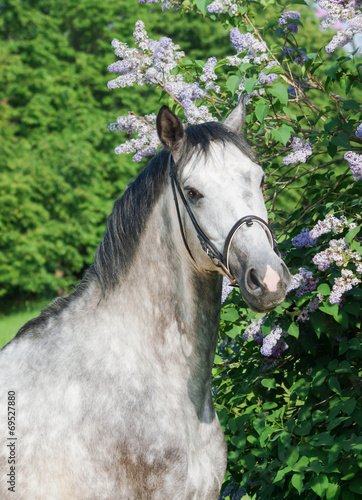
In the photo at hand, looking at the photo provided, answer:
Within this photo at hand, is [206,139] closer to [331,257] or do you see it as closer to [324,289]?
[331,257]

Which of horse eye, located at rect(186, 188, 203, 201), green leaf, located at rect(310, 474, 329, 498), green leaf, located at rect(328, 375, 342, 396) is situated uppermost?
horse eye, located at rect(186, 188, 203, 201)

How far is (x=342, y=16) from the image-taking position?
312cm

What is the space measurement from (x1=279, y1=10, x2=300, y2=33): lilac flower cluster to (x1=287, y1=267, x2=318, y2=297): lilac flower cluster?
5.20ft

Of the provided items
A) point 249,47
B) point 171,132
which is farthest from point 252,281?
point 249,47

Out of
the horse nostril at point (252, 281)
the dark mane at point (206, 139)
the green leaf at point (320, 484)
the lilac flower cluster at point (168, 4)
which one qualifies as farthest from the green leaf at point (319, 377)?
the lilac flower cluster at point (168, 4)

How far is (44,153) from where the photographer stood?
19766mm

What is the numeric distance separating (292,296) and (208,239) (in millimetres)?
1134

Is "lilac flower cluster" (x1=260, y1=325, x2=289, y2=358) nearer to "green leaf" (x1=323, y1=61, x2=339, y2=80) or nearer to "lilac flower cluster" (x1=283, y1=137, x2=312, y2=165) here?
"lilac flower cluster" (x1=283, y1=137, x2=312, y2=165)

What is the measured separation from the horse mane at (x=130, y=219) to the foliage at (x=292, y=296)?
1.74 ft

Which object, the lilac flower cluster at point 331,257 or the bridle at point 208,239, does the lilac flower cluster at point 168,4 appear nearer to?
the bridle at point 208,239

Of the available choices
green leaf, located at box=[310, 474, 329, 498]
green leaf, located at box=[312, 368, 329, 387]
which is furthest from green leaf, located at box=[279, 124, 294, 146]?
green leaf, located at box=[310, 474, 329, 498]

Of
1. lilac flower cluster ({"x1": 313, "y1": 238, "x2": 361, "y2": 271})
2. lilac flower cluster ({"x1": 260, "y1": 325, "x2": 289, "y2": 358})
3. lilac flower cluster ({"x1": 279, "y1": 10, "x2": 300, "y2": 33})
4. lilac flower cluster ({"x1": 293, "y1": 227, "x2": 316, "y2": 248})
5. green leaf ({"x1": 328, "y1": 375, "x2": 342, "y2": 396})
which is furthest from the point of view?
lilac flower cluster ({"x1": 279, "y1": 10, "x2": 300, "y2": 33})

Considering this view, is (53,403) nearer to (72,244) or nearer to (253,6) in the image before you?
(253,6)

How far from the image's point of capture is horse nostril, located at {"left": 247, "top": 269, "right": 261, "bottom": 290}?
2.35m
